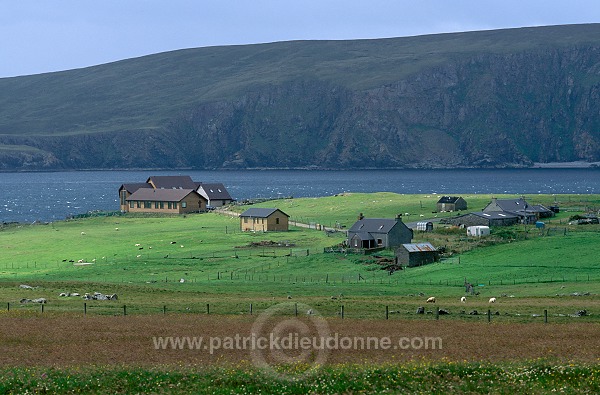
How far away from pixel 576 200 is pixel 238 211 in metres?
56.2

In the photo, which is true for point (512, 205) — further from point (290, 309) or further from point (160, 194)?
point (290, 309)

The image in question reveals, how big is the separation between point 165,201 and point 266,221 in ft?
146

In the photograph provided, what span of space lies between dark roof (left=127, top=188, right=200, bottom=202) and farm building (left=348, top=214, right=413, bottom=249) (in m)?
67.6

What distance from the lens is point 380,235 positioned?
9456cm

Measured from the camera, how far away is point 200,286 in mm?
70312

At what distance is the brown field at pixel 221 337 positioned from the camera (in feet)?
119

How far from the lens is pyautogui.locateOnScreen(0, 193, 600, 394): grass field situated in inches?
1286

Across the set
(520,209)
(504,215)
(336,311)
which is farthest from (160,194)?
(336,311)

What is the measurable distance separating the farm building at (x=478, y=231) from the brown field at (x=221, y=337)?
5170 cm

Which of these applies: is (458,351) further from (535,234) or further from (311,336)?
(535,234)

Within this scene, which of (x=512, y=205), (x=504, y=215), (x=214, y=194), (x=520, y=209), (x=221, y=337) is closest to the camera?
(x=221, y=337)

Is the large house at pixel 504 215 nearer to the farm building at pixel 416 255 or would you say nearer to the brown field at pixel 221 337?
the farm building at pixel 416 255

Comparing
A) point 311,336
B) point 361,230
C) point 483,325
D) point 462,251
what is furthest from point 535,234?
point 311,336

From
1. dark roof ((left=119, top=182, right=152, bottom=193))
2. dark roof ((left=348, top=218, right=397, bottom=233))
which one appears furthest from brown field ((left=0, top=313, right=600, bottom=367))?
dark roof ((left=119, top=182, right=152, bottom=193))
